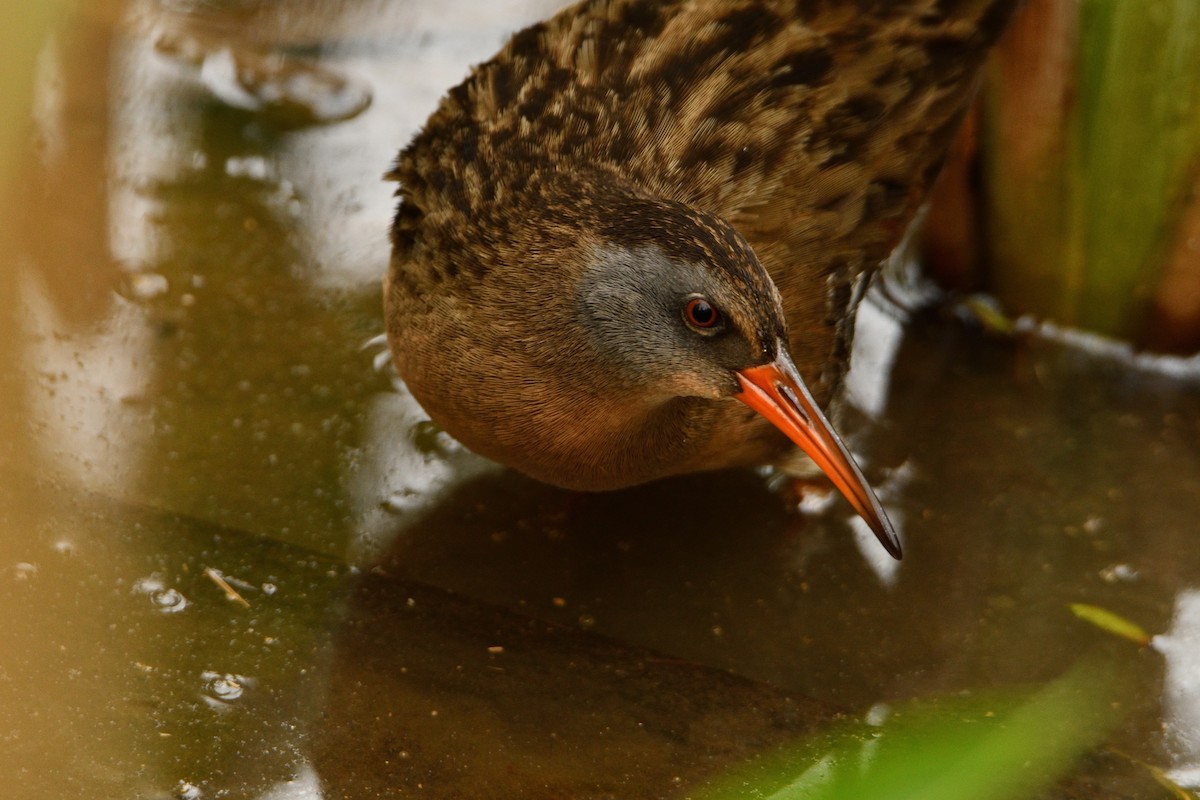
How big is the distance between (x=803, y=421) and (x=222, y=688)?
137 cm

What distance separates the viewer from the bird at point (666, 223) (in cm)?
271

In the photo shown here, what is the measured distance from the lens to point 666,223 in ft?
8.55

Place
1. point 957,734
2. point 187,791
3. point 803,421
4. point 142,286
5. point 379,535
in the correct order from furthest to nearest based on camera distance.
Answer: point 142,286
point 379,535
point 803,421
point 187,791
point 957,734

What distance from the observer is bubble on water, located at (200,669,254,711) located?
8.86ft

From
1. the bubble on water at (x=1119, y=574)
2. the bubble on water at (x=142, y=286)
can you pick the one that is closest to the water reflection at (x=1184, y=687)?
the bubble on water at (x=1119, y=574)

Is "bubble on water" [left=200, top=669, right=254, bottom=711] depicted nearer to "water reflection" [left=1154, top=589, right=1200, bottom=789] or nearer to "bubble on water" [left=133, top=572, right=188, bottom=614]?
"bubble on water" [left=133, top=572, right=188, bottom=614]

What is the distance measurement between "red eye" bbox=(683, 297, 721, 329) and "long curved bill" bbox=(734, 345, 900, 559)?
5.2 inches

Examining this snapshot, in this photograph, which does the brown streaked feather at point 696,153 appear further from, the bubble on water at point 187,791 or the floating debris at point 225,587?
the bubble on water at point 187,791

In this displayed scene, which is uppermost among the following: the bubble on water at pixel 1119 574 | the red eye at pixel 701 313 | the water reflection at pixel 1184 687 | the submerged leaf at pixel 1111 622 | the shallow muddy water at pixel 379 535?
the red eye at pixel 701 313

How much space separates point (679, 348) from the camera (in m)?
2.72

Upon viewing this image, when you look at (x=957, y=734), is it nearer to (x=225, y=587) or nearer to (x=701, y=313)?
(x=701, y=313)

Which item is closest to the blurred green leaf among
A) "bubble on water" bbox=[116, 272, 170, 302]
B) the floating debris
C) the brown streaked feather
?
the brown streaked feather

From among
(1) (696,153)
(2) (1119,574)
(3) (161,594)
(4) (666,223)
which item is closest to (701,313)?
(4) (666,223)

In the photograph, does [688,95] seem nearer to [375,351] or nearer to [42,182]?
[375,351]
